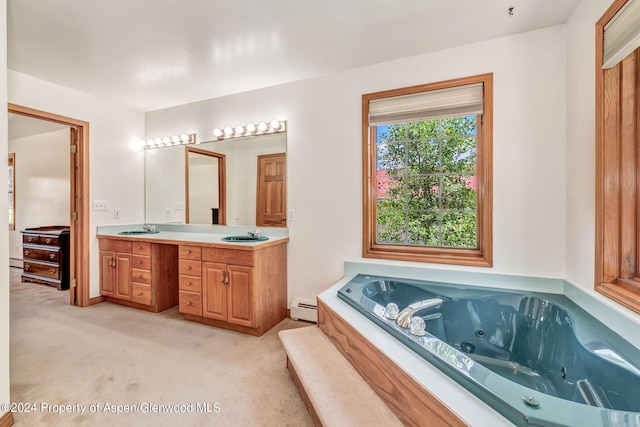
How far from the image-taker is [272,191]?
2.95 meters

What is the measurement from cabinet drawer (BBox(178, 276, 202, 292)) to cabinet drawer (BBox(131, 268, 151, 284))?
52 centimetres

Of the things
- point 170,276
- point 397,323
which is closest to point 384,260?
point 397,323

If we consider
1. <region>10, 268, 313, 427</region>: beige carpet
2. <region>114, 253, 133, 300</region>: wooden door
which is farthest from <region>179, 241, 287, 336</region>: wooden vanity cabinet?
<region>114, 253, 133, 300</region>: wooden door

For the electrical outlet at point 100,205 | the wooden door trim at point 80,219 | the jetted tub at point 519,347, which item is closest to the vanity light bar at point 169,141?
the wooden door trim at point 80,219

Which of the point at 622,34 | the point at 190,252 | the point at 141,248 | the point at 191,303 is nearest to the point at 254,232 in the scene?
the point at 190,252

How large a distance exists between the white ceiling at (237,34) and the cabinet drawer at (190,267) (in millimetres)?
1739

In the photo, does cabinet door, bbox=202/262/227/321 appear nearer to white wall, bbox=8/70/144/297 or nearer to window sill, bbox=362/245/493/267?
window sill, bbox=362/245/493/267

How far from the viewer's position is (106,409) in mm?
1562

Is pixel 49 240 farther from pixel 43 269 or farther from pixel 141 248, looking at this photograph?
pixel 141 248

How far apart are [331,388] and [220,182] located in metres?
2.52

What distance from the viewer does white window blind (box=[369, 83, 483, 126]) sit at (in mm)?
2152

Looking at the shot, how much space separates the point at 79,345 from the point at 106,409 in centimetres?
100

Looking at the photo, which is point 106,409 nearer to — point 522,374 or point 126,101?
point 522,374

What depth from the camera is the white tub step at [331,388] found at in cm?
117
